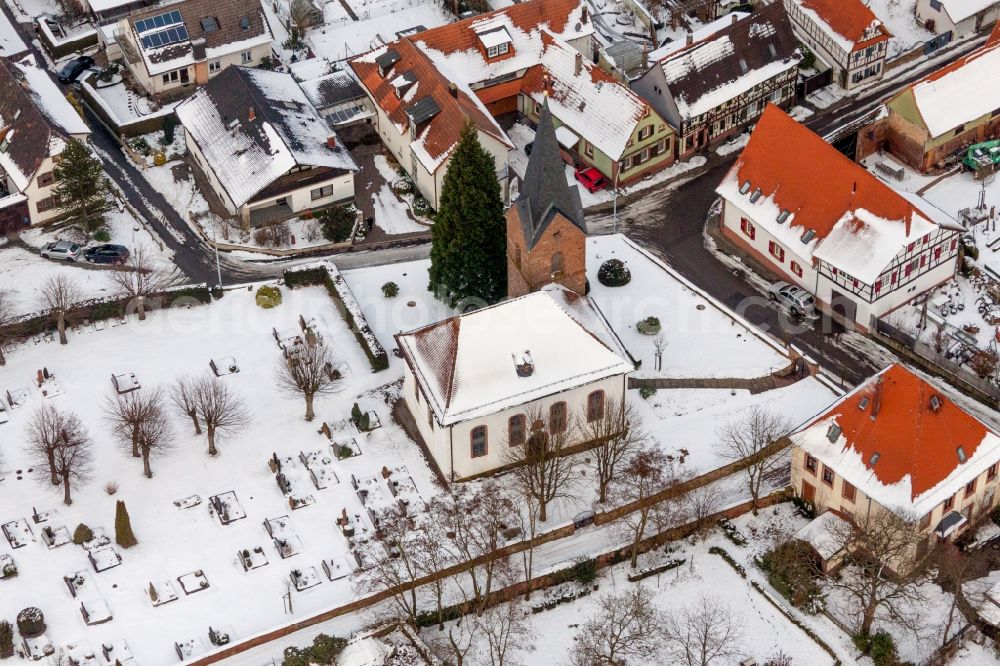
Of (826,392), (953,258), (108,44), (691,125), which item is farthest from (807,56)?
(108,44)

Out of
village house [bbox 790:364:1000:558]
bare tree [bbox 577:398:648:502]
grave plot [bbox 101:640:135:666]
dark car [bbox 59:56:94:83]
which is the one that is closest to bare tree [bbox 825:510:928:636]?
village house [bbox 790:364:1000:558]

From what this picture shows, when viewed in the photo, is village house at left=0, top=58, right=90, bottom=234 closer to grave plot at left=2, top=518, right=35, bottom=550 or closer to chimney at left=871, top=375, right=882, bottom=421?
grave plot at left=2, top=518, right=35, bottom=550

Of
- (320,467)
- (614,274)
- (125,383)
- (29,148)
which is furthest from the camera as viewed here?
(29,148)

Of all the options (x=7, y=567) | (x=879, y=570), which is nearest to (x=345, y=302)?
(x=7, y=567)

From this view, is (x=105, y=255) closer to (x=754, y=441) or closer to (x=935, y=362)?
(x=754, y=441)

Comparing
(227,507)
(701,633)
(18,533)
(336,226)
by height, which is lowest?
(701,633)

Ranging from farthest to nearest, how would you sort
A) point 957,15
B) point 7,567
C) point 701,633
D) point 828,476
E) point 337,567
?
1. point 957,15
2. point 828,476
3. point 337,567
4. point 7,567
5. point 701,633

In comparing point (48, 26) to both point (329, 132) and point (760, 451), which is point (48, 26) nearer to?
point (329, 132)

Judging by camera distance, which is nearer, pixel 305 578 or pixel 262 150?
pixel 305 578
